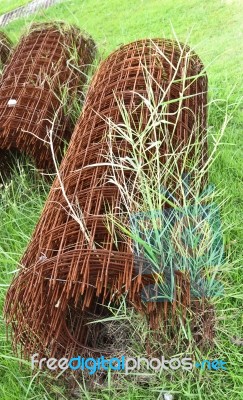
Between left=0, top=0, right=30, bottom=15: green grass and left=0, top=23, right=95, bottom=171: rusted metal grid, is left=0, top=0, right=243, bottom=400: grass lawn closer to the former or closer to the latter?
left=0, top=23, right=95, bottom=171: rusted metal grid

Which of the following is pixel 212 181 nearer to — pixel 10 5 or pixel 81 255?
pixel 81 255

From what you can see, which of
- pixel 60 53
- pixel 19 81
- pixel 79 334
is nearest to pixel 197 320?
pixel 79 334

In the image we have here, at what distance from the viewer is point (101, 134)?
2.09 metres

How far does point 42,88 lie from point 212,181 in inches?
42.9

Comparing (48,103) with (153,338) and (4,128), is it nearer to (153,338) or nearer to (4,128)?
(4,128)

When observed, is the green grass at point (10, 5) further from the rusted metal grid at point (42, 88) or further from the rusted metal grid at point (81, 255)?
the rusted metal grid at point (81, 255)

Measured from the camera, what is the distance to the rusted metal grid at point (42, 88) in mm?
2721

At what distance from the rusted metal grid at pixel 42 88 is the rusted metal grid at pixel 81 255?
0.43 metres

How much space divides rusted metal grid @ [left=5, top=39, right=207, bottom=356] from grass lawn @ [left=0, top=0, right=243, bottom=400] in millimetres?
163

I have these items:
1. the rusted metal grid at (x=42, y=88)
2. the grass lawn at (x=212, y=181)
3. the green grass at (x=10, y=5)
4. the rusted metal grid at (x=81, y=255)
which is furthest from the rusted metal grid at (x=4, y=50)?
the green grass at (x=10, y=5)

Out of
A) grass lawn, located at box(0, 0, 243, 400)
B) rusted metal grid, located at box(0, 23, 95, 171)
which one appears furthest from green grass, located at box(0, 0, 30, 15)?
rusted metal grid, located at box(0, 23, 95, 171)

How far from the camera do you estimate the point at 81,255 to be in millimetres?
1646

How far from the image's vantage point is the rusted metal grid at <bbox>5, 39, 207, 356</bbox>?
1639mm

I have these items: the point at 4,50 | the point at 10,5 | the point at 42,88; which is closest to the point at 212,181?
the point at 42,88
